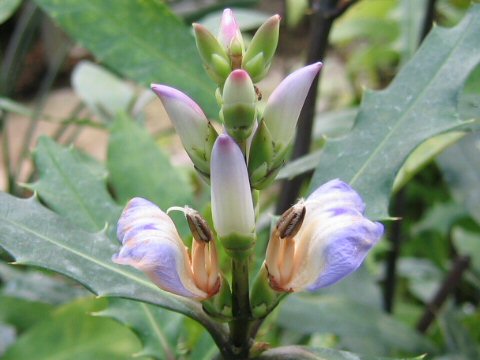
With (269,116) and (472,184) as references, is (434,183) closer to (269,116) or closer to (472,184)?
(472,184)

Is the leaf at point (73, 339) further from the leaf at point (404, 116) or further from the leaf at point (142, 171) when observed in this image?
the leaf at point (404, 116)

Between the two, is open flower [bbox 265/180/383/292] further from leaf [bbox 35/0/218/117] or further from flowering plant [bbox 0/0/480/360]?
leaf [bbox 35/0/218/117]

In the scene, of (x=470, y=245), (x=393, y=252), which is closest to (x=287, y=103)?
(x=393, y=252)

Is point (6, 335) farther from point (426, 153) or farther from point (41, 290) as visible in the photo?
point (426, 153)

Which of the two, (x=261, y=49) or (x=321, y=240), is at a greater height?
(x=261, y=49)

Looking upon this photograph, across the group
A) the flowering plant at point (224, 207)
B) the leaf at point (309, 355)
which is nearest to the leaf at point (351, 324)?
the flowering plant at point (224, 207)

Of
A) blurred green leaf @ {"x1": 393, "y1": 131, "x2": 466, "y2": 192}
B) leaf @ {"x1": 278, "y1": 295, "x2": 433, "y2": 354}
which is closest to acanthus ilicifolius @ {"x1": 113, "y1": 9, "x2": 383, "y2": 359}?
blurred green leaf @ {"x1": 393, "y1": 131, "x2": 466, "y2": 192}
